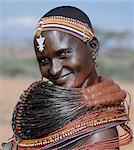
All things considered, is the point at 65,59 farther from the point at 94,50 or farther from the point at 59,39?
the point at 94,50

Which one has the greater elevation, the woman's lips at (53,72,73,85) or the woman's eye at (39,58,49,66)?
the woman's eye at (39,58,49,66)

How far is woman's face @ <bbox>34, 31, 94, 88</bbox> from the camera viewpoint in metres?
3.26

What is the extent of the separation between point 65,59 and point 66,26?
0.17 meters

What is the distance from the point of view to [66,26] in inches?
130

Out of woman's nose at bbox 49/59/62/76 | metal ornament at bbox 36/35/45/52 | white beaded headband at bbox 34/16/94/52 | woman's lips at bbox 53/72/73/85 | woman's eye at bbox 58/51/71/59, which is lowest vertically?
woman's lips at bbox 53/72/73/85

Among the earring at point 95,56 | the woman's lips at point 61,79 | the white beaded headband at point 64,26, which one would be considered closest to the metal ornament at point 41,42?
the white beaded headband at point 64,26

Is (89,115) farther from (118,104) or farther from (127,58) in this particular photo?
(127,58)

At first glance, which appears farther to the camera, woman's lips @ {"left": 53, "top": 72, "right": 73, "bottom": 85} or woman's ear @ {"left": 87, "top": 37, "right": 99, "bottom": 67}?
woman's ear @ {"left": 87, "top": 37, "right": 99, "bottom": 67}

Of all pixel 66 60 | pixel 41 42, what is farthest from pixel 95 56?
pixel 41 42

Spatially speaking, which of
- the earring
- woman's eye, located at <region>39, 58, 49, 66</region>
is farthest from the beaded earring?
woman's eye, located at <region>39, 58, 49, 66</region>

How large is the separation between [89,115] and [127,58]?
31.0 meters

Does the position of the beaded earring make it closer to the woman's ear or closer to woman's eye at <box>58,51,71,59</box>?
the woman's ear

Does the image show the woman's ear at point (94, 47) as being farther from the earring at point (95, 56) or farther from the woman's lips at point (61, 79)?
the woman's lips at point (61, 79)

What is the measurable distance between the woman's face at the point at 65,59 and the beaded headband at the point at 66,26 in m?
0.03
